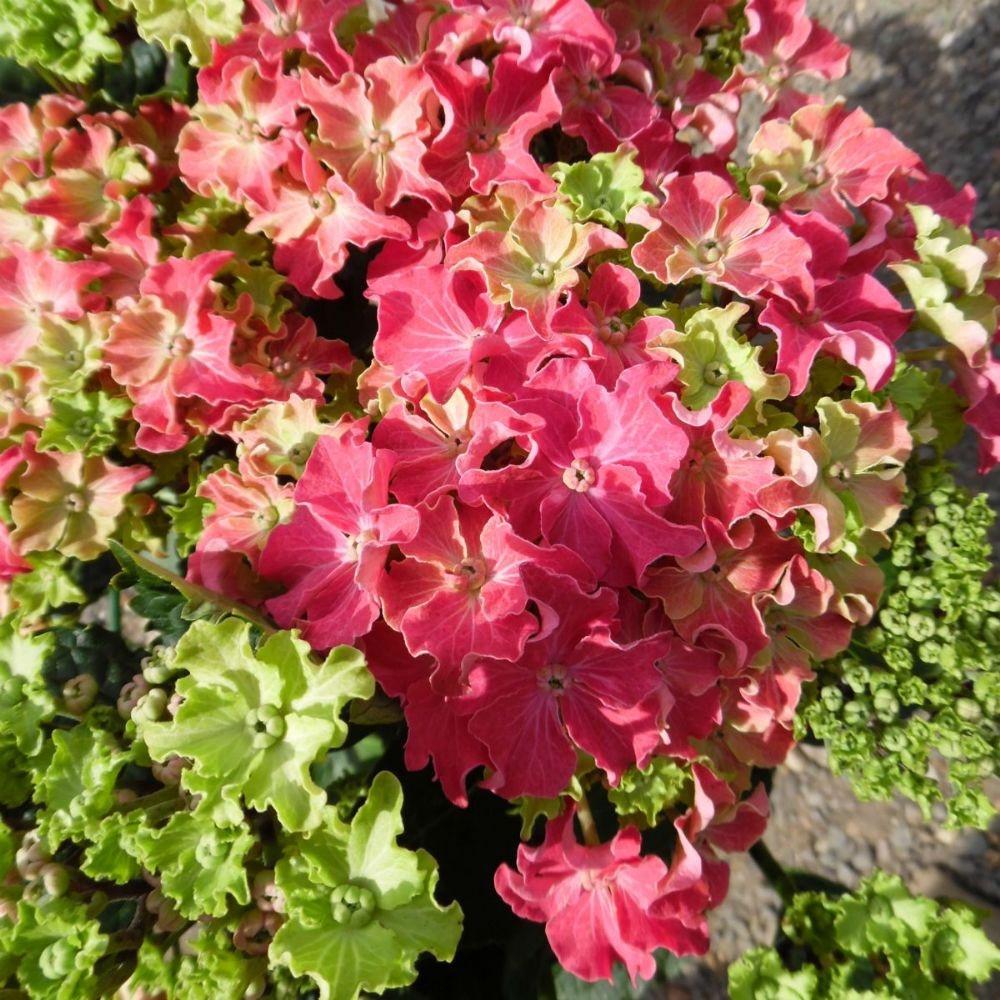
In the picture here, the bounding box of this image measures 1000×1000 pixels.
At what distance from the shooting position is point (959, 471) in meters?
1.42

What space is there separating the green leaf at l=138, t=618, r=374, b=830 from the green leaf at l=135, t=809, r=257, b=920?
0.09ft

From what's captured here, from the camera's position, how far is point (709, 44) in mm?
959

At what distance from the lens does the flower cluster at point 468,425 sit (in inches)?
23.1

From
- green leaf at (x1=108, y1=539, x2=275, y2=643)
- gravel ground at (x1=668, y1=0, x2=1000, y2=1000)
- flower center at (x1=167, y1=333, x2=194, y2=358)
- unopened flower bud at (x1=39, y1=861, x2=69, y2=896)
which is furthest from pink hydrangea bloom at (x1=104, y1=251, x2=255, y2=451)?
gravel ground at (x1=668, y1=0, x2=1000, y2=1000)

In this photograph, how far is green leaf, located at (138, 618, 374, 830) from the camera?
55 cm

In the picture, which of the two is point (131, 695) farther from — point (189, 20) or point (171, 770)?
point (189, 20)

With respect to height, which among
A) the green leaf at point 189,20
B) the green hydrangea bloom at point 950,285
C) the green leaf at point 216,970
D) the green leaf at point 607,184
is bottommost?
the green leaf at point 216,970

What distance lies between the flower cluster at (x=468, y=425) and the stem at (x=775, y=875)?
114 millimetres

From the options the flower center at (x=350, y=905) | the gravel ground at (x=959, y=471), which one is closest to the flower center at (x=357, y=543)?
the flower center at (x=350, y=905)

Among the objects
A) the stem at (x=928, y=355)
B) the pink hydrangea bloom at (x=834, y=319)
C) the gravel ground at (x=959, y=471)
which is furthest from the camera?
the gravel ground at (x=959, y=471)

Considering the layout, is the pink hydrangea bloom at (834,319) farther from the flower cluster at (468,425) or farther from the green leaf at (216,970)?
the green leaf at (216,970)

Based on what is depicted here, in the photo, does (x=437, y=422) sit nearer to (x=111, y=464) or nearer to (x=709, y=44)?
(x=111, y=464)

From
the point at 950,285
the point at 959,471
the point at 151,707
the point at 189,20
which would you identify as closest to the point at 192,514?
the point at 151,707

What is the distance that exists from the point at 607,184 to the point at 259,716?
1.57ft
